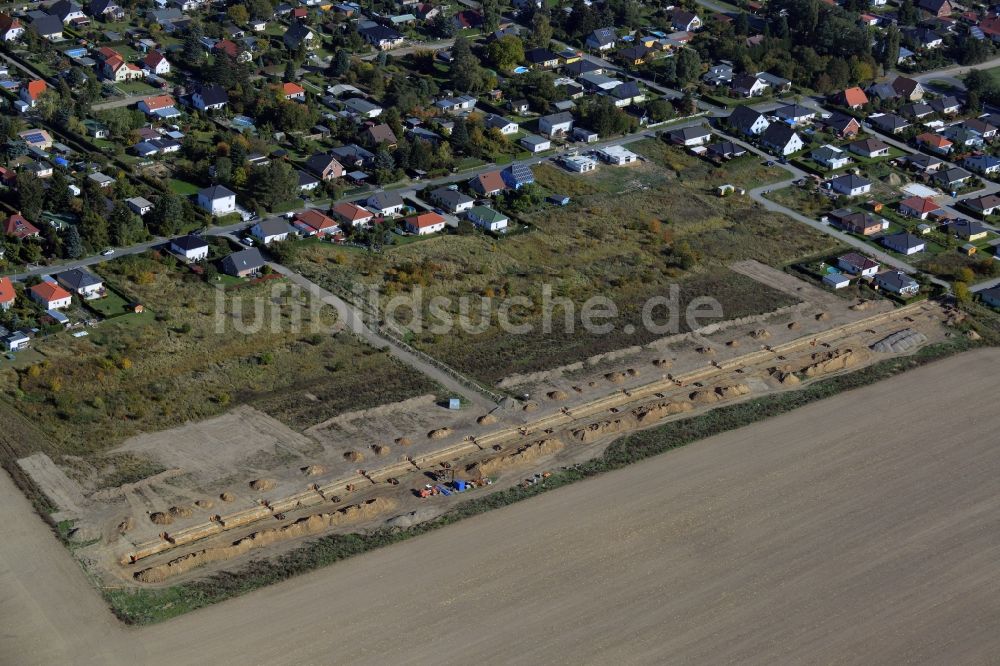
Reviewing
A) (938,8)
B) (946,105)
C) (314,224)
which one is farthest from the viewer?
(938,8)

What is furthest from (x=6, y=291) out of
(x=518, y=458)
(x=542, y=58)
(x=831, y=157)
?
(x=831, y=157)

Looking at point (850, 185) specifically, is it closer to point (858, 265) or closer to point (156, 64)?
point (858, 265)

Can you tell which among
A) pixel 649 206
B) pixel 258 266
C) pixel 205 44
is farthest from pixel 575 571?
pixel 205 44

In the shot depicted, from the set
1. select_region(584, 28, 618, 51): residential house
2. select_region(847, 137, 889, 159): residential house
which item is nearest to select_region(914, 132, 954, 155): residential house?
select_region(847, 137, 889, 159): residential house

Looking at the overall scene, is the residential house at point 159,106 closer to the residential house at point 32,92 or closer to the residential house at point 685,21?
the residential house at point 32,92

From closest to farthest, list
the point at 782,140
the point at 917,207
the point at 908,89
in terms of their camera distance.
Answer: the point at 917,207 < the point at 782,140 < the point at 908,89

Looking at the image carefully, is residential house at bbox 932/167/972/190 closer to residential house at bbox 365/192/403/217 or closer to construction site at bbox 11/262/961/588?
construction site at bbox 11/262/961/588
